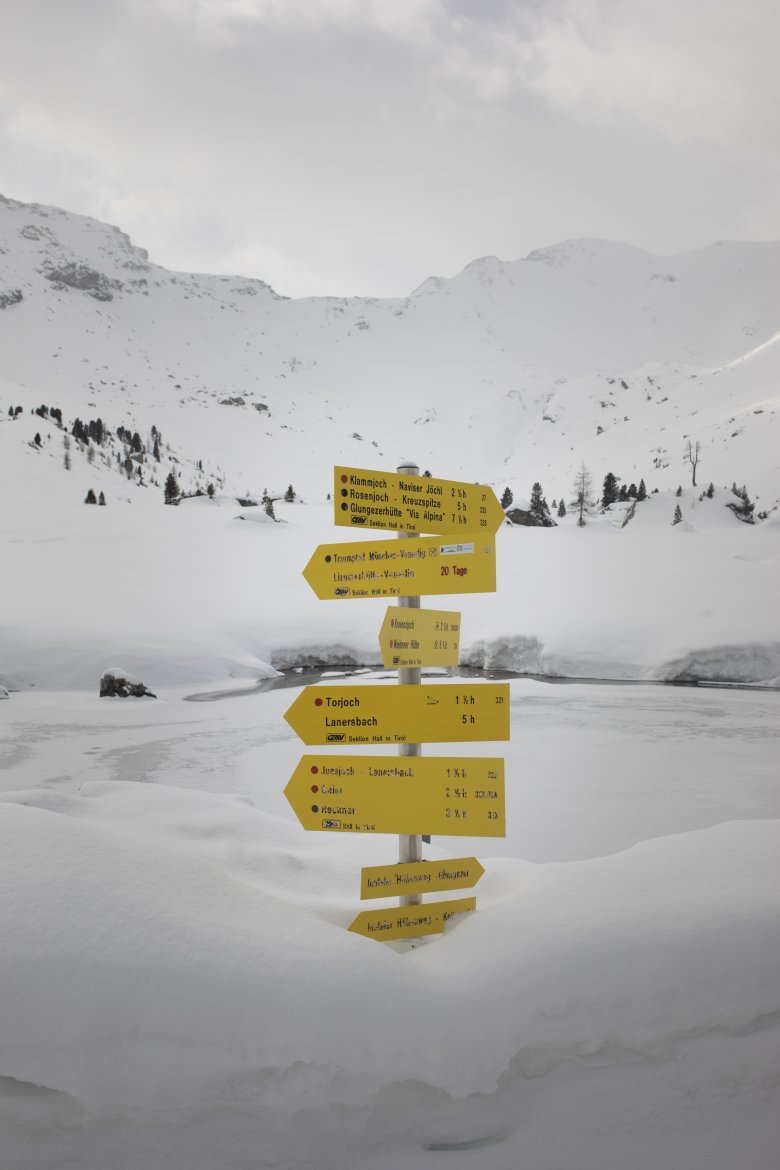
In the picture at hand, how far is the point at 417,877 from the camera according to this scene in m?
2.87

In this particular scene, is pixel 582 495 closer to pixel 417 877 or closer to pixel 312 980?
pixel 417 877

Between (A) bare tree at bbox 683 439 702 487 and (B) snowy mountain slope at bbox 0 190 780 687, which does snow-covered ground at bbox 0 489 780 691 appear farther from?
(A) bare tree at bbox 683 439 702 487

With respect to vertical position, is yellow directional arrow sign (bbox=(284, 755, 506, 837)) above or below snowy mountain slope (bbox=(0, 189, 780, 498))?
below

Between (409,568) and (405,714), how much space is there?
2.03 feet

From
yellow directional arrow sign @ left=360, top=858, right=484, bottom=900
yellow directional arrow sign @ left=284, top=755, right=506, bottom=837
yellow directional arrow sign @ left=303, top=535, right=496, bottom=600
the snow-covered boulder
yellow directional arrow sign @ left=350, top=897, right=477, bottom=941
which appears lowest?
the snow-covered boulder

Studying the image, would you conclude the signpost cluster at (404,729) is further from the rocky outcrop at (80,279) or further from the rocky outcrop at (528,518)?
the rocky outcrop at (80,279)

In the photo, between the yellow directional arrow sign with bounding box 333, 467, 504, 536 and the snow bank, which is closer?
the snow bank

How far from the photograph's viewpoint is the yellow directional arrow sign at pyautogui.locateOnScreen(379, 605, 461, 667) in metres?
2.85

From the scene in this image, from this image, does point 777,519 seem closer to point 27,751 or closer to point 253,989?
point 27,751

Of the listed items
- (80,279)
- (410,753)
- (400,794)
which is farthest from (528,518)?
(80,279)

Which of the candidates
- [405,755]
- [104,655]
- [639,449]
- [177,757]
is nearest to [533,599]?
[104,655]

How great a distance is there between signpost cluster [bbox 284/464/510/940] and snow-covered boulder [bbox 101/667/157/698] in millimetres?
10515

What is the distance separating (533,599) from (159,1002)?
18.1 m

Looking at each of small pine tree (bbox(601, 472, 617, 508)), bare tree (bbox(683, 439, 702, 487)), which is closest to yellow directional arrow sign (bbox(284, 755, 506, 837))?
small pine tree (bbox(601, 472, 617, 508))
